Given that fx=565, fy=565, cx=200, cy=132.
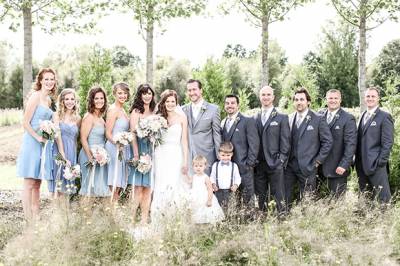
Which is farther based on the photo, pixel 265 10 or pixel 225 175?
pixel 265 10

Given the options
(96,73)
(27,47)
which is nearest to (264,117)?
(96,73)

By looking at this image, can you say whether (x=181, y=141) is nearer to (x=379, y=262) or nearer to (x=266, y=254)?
(x=266, y=254)

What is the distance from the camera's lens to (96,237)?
626 cm

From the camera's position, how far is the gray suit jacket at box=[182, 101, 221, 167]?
788 cm

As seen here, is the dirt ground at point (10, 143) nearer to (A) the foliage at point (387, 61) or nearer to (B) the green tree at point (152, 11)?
(B) the green tree at point (152, 11)

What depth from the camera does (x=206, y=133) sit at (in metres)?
7.91

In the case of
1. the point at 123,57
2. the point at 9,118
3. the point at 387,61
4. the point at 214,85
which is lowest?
the point at 9,118

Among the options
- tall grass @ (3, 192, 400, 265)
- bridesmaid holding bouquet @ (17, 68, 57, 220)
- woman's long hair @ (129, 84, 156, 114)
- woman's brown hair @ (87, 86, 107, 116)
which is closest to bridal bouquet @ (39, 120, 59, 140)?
bridesmaid holding bouquet @ (17, 68, 57, 220)

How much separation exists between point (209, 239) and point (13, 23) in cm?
715

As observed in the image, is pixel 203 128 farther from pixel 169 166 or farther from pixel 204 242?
pixel 204 242

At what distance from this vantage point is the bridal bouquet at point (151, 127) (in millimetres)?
7559

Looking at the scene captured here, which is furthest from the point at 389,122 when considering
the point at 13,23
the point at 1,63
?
the point at 1,63

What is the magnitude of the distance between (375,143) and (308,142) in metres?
0.96

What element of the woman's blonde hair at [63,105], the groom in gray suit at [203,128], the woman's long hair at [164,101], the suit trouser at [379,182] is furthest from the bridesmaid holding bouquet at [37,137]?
the suit trouser at [379,182]
